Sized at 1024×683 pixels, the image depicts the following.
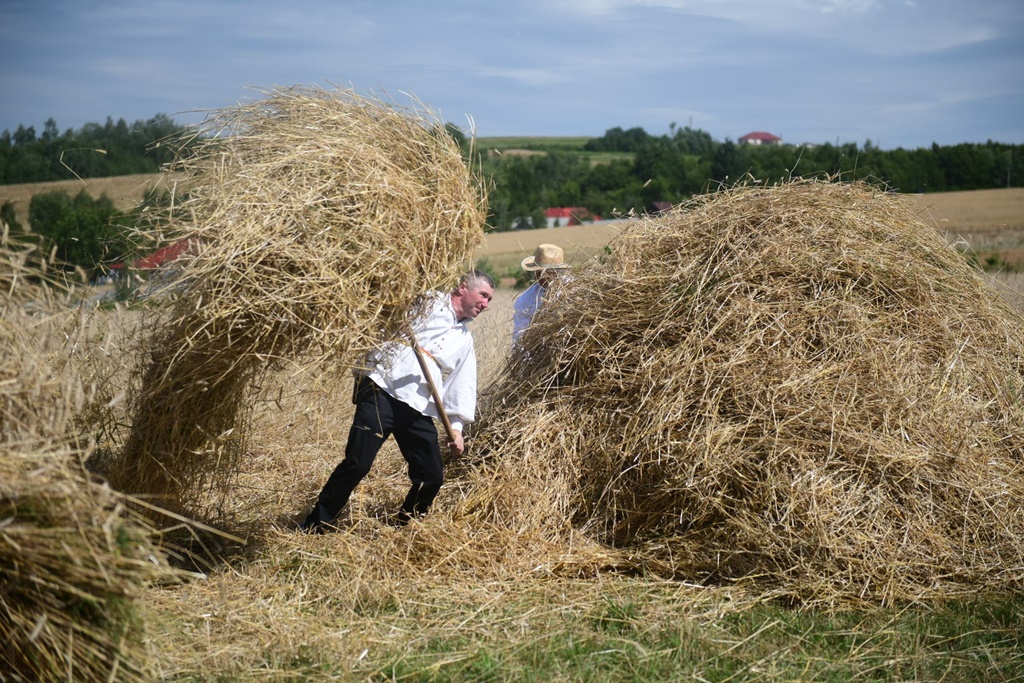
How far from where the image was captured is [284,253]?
361 cm

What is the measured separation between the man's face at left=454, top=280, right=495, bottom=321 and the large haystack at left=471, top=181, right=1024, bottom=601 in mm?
766

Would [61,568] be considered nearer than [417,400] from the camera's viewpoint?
Yes

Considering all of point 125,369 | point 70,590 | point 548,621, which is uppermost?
point 125,369

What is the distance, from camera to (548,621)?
383cm

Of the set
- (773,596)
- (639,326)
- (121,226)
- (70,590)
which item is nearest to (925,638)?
(773,596)

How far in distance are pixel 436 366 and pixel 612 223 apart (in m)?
2.11

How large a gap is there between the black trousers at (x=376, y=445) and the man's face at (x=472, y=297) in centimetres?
63

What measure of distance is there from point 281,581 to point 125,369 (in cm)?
133

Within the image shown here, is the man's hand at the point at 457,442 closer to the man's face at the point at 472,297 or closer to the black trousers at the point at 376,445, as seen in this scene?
the black trousers at the point at 376,445

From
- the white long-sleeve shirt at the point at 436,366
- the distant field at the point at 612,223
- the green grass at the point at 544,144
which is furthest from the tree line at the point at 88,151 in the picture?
the green grass at the point at 544,144

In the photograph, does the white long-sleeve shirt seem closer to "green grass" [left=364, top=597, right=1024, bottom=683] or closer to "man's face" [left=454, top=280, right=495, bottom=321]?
"man's face" [left=454, top=280, right=495, bottom=321]

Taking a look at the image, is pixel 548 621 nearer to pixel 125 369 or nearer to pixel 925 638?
pixel 925 638

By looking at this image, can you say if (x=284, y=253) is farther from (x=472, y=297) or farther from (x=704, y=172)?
(x=704, y=172)

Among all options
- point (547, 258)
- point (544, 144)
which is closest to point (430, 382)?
point (547, 258)
